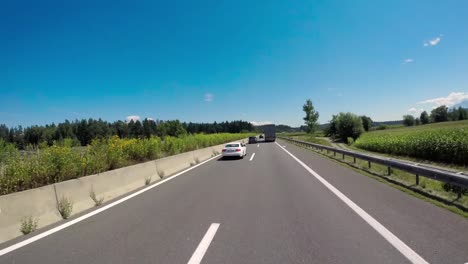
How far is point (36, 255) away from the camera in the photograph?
416 centimetres

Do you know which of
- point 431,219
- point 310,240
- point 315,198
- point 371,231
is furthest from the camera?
point 315,198

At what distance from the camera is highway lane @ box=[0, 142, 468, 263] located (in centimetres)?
401

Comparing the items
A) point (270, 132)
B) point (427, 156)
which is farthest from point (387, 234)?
point (270, 132)

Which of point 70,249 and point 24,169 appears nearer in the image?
point 70,249

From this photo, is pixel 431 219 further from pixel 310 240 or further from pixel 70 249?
pixel 70 249

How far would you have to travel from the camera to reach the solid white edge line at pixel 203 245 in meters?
3.91

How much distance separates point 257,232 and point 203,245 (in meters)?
1.05

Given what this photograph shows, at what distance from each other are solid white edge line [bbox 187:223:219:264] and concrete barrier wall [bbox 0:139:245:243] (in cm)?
326

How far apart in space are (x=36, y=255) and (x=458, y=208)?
26.6ft

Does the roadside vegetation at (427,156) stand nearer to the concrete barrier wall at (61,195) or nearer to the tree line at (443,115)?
the concrete barrier wall at (61,195)

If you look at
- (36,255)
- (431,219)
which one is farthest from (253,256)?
(431,219)

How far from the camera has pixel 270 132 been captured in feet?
210

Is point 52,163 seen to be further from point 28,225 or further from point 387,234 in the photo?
point 387,234

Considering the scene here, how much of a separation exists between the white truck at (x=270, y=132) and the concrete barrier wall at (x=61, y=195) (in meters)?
53.7
